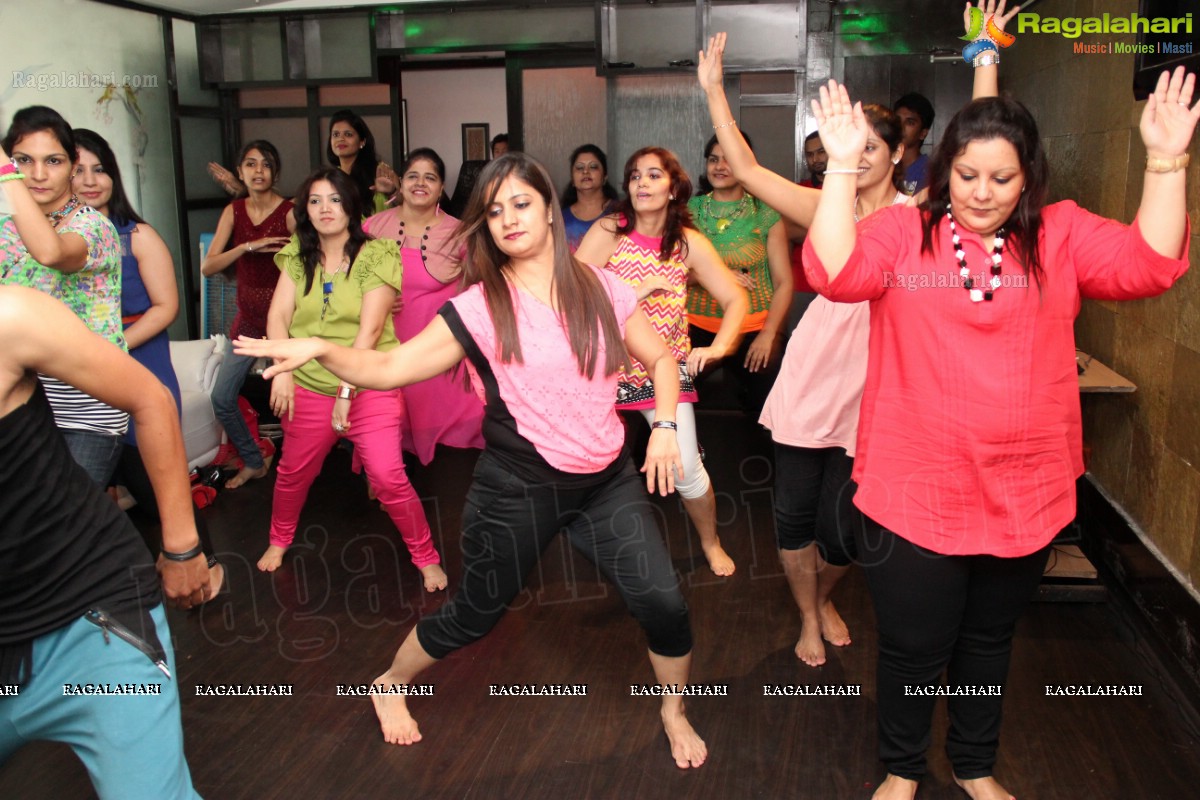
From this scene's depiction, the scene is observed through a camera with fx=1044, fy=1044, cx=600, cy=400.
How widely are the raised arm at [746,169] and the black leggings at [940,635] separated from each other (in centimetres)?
83

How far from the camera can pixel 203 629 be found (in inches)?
132

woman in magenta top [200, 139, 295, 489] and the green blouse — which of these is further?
woman in magenta top [200, 139, 295, 489]

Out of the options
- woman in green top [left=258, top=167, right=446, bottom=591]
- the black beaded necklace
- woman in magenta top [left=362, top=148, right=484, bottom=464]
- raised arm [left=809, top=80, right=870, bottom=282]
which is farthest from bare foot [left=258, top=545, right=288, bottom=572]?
the black beaded necklace

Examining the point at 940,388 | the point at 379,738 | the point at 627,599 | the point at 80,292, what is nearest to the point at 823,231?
the point at 940,388

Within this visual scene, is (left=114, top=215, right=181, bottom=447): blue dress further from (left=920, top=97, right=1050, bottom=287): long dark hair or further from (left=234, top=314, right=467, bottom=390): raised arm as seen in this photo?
(left=920, top=97, right=1050, bottom=287): long dark hair

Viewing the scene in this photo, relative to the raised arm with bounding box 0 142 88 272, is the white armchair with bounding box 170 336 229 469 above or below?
below

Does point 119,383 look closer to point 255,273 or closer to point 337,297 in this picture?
point 337,297

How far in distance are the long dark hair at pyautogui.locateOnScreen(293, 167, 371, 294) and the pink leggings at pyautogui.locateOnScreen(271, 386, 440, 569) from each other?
47 cm

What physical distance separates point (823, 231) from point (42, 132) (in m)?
2.14

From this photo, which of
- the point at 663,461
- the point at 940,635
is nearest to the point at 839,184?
the point at 663,461

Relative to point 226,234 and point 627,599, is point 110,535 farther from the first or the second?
point 226,234

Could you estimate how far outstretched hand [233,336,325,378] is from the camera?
6.02ft

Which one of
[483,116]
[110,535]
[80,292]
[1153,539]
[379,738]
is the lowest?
[379,738]

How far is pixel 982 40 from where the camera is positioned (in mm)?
2613
